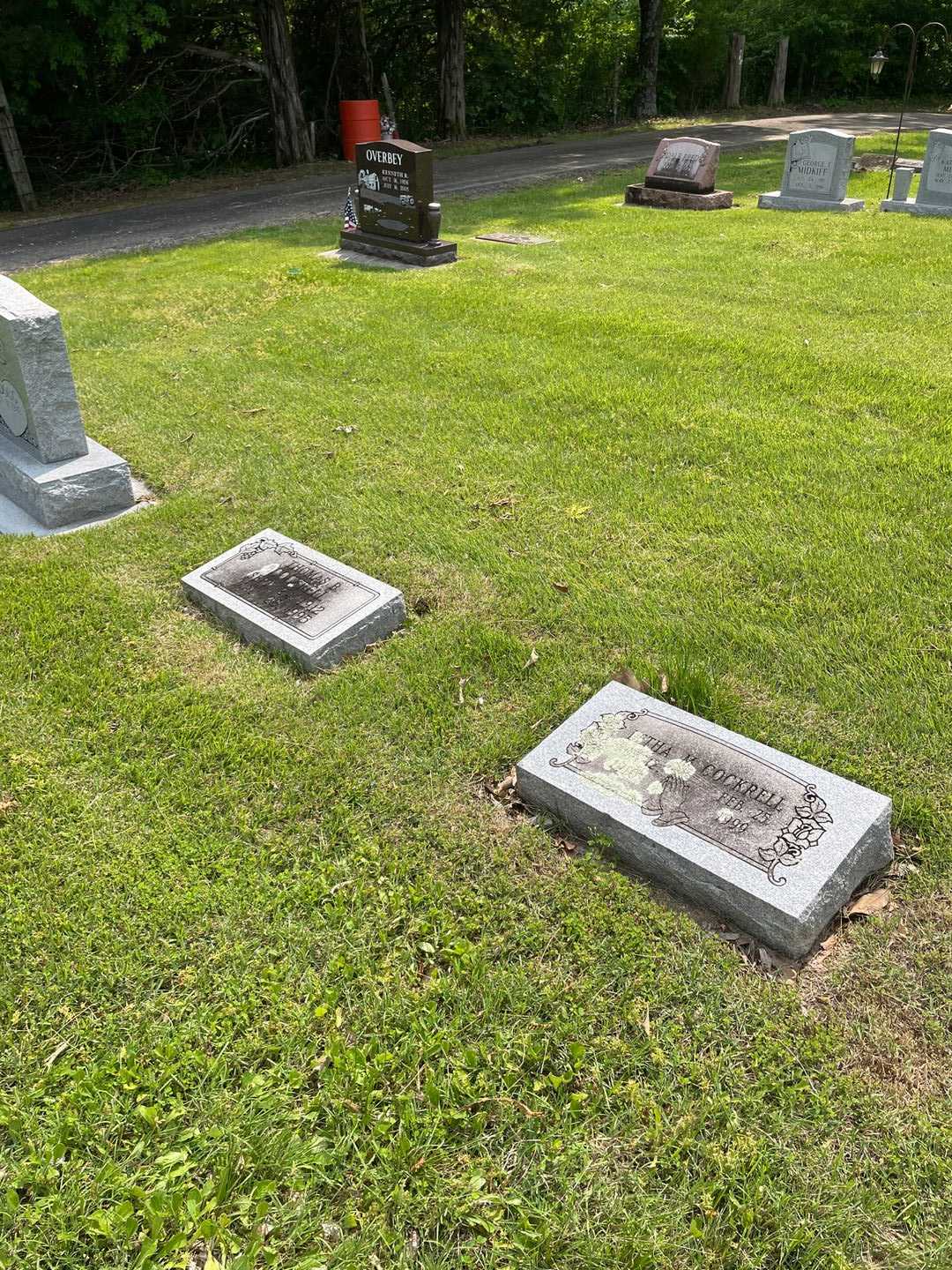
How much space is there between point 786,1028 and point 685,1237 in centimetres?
61

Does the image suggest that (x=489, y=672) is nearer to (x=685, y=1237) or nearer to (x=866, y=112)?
(x=685, y=1237)

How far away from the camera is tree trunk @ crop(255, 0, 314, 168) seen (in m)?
17.2

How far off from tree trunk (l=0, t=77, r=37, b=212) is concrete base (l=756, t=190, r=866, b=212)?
1204 centimetres

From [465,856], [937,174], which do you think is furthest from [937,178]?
[465,856]

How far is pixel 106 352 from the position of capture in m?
7.82

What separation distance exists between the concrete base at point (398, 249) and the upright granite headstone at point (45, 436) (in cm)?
570

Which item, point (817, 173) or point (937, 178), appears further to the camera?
point (817, 173)

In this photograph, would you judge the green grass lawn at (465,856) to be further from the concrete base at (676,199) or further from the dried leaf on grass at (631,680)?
the concrete base at (676,199)

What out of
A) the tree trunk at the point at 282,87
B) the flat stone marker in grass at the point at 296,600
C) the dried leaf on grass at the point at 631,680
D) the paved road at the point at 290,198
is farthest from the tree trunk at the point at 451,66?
the dried leaf on grass at the point at 631,680

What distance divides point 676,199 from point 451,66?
10849mm

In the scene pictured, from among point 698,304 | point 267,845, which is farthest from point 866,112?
point 267,845

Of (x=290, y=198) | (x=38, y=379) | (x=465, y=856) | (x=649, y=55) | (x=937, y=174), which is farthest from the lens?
(x=649, y=55)

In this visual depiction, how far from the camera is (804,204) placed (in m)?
12.4

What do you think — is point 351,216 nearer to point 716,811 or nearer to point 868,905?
point 716,811
